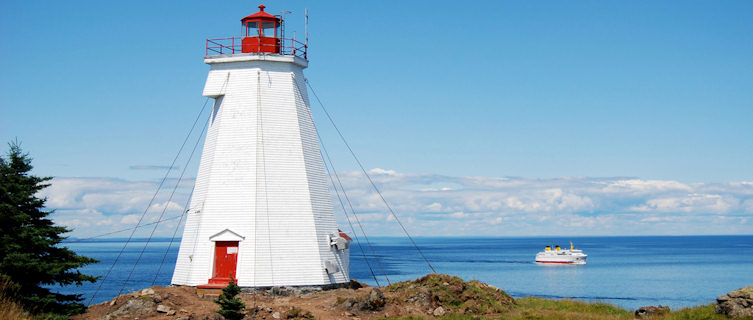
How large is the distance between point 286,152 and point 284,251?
3957 millimetres

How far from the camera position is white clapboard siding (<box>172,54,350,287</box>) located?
88.6 ft

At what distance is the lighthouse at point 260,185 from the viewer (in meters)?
27.0

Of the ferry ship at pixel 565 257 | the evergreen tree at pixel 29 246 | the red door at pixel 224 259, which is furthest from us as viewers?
the ferry ship at pixel 565 257

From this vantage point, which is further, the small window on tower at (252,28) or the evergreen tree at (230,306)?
the small window on tower at (252,28)

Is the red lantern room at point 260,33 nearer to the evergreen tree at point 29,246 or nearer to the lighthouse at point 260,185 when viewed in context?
the lighthouse at point 260,185

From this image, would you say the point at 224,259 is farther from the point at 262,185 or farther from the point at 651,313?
the point at 651,313

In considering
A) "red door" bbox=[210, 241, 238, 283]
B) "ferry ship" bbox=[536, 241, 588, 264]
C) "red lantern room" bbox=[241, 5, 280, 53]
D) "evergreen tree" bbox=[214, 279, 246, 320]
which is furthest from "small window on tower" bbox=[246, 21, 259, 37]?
"ferry ship" bbox=[536, 241, 588, 264]

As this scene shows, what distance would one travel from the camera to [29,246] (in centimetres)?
2178

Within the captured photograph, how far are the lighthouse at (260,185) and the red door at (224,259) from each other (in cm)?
4

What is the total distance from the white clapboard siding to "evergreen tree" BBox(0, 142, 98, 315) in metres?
5.88

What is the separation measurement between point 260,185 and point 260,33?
659cm

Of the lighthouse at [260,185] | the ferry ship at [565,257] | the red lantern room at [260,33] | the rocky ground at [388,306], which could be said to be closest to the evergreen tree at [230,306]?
the rocky ground at [388,306]

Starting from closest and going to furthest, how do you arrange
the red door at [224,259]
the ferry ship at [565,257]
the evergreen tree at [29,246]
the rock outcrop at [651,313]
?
the evergreen tree at [29,246]
the rock outcrop at [651,313]
the red door at [224,259]
the ferry ship at [565,257]

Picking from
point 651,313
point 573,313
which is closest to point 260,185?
point 573,313
